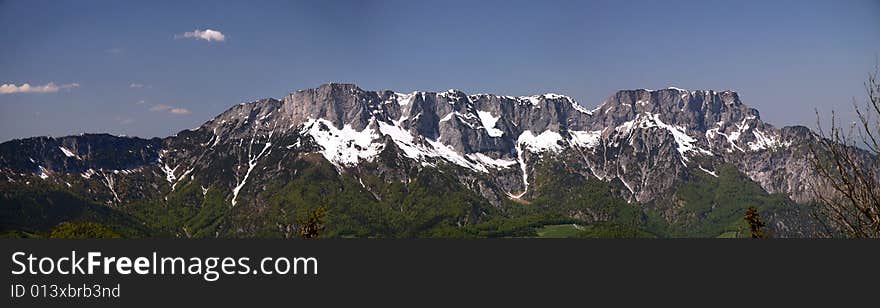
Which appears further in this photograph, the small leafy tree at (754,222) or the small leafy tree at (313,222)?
the small leafy tree at (754,222)

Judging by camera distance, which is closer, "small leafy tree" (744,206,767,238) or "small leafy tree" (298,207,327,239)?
"small leafy tree" (298,207,327,239)

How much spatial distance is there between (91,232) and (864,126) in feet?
521

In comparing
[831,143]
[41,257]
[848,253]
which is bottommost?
[848,253]

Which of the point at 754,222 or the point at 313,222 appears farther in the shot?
the point at 754,222

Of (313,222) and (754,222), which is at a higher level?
(313,222)

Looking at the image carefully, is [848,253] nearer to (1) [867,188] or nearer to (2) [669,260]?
(2) [669,260]

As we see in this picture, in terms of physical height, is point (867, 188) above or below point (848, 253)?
above

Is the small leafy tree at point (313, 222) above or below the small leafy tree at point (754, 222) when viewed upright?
above

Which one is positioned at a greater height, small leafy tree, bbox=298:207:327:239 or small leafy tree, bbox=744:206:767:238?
small leafy tree, bbox=298:207:327:239

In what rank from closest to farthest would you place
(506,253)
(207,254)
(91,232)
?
(207,254), (506,253), (91,232)

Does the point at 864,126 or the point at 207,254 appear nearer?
the point at 207,254

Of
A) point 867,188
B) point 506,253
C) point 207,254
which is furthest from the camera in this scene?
point 867,188

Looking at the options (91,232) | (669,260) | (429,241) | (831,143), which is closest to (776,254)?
(669,260)

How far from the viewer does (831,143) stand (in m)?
14.2
